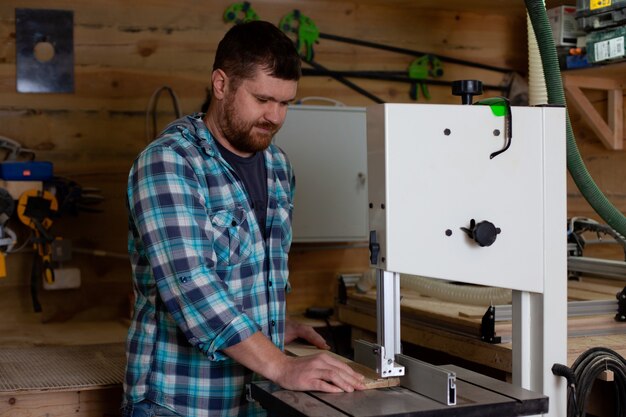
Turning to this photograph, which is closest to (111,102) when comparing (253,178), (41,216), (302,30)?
(41,216)

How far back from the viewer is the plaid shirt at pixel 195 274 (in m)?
1.63

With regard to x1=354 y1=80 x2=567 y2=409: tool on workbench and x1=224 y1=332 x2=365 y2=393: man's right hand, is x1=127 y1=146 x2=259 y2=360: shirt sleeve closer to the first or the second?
x1=224 y1=332 x2=365 y2=393: man's right hand

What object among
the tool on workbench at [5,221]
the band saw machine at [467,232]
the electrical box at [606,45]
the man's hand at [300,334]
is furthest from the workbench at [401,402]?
the tool on workbench at [5,221]

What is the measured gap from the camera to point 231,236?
5.90ft

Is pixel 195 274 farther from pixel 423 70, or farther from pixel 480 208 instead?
pixel 423 70

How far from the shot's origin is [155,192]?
1667 millimetres

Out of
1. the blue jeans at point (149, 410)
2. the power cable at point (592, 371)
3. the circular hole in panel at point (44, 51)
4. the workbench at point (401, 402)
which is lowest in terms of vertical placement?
the blue jeans at point (149, 410)

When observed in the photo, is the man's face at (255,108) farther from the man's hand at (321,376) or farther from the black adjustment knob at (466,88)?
the man's hand at (321,376)

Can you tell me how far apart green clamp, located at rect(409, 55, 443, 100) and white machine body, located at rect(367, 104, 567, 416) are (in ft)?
4.45

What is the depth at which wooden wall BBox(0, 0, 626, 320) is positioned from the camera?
257 cm

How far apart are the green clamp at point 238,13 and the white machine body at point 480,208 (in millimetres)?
1289

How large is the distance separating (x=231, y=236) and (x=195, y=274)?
0.19 metres

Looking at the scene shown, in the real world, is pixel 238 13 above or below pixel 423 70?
above

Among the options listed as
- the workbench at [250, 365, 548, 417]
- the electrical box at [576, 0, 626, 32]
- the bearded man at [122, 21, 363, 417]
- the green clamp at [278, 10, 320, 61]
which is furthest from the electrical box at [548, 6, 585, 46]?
the workbench at [250, 365, 548, 417]
